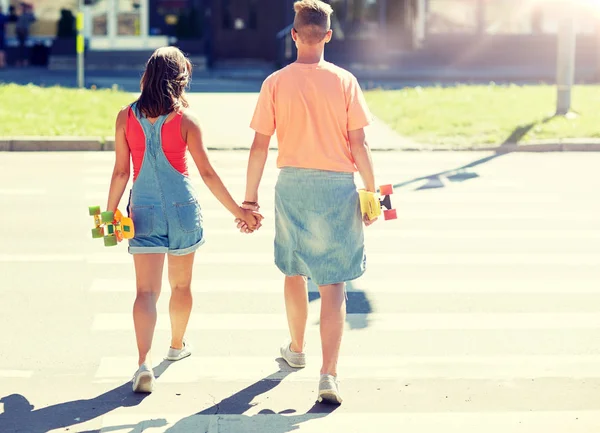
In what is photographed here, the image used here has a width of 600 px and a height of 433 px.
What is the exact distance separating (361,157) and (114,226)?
1.24 metres

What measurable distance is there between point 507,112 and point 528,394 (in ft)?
42.2

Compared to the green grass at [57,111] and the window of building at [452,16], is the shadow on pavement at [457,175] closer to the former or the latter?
the green grass at [57,111]

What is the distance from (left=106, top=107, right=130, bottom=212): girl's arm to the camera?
5445mm

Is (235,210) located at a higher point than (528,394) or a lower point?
higher

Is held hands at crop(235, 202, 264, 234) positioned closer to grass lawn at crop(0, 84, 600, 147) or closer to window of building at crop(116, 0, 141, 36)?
grass lawn at crop(0, 84, 600, 147)

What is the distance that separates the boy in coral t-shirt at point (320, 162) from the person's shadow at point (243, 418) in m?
0.19

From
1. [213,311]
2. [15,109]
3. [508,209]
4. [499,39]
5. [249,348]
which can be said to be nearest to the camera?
[249,348]

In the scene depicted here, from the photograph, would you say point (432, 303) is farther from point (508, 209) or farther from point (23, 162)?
point (23, 162)

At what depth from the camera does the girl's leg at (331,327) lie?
539cm

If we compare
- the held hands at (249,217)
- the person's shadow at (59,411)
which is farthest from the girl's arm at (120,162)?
the person's shadow at (59,411)

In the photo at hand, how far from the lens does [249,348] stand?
20.8 ft

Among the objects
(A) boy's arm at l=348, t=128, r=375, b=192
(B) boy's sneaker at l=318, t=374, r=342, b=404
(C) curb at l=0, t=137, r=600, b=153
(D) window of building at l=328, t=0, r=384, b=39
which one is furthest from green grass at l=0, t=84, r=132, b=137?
(D) window of building at l=328, t=0, r=384, b=39

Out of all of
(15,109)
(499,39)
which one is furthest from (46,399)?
(499,39)

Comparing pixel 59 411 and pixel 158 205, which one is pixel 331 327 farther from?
pixel 59 411
